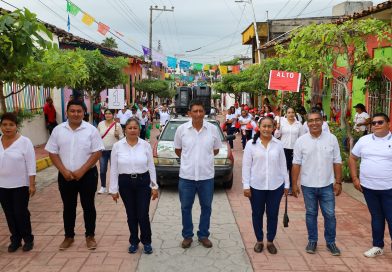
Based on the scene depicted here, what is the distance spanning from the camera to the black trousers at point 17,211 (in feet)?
16.8

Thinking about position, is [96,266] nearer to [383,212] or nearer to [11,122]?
[11,122]

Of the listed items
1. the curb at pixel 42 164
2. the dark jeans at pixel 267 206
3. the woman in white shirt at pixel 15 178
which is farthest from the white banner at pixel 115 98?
the dark jeans at pixel 267 206

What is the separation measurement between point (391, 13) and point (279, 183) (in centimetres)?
739

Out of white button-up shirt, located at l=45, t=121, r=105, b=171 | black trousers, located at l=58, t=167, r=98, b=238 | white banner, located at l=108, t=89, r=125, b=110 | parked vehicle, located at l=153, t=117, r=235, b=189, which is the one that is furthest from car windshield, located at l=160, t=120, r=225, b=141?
white button-up shirt, located at l=45, t=121, r=105, b=171

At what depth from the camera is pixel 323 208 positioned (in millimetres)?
5113

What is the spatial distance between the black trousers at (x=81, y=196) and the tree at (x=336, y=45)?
5.46 metres

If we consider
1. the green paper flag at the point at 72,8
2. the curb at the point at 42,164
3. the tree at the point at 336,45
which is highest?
the green paper flag at the point at 72,8

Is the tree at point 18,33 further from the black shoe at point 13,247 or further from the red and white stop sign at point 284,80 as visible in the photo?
the red and white stop sign at point 284,80

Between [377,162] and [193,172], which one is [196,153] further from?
[377,162]

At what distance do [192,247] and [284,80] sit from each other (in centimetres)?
574

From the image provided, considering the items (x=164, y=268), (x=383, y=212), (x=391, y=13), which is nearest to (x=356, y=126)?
(x=391, y=13)

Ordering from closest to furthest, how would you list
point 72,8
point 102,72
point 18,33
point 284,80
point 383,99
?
1. point 18,33
2. point 284,80
3. point 383,99
4. point 102,72
5. point 72,8

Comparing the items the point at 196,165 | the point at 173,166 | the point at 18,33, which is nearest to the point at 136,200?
the point at 196,165

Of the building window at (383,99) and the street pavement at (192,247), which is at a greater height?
the building window at (383,99)
